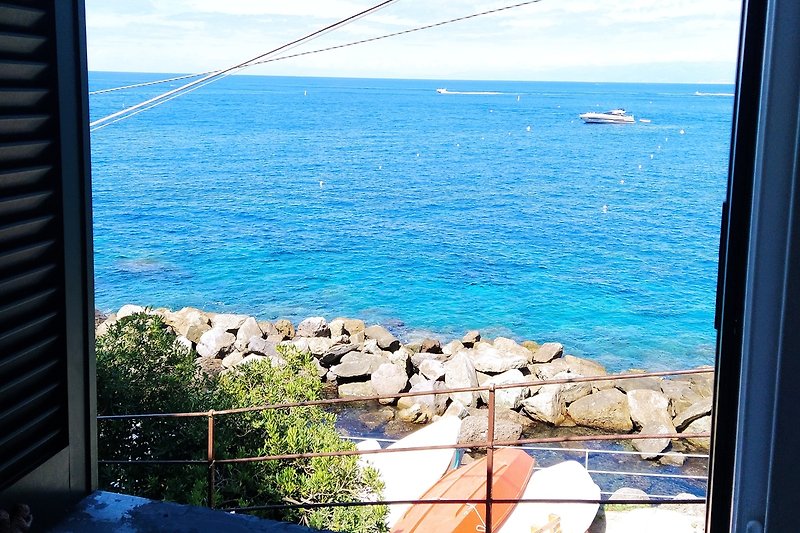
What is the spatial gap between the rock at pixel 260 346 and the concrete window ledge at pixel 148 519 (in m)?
10.1

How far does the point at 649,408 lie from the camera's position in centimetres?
968

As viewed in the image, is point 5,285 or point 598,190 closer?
point 5,285

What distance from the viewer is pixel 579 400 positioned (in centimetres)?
992

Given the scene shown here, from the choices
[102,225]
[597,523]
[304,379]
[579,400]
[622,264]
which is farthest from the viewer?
[102,225]

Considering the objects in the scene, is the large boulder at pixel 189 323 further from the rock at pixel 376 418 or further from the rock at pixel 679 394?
the rock at pixel 679 394

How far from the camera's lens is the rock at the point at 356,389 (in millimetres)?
10422

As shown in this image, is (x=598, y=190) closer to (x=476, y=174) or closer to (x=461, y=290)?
(x=476, y=174)

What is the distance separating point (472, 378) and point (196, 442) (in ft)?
22.0

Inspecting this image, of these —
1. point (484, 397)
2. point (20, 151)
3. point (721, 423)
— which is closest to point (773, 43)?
point (721, 423)

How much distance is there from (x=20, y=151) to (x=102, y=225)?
77.8ft

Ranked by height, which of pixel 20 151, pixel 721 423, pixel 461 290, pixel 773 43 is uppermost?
pixel 773 43

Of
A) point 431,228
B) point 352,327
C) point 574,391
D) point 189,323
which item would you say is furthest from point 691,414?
point 431,228

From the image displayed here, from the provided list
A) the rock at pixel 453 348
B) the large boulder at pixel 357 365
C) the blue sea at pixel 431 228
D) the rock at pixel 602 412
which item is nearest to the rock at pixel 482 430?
the rock at pixel 602 412

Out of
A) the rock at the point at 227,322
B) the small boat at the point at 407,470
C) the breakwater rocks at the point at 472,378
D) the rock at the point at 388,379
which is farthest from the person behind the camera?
the rock at the point at 227,322
